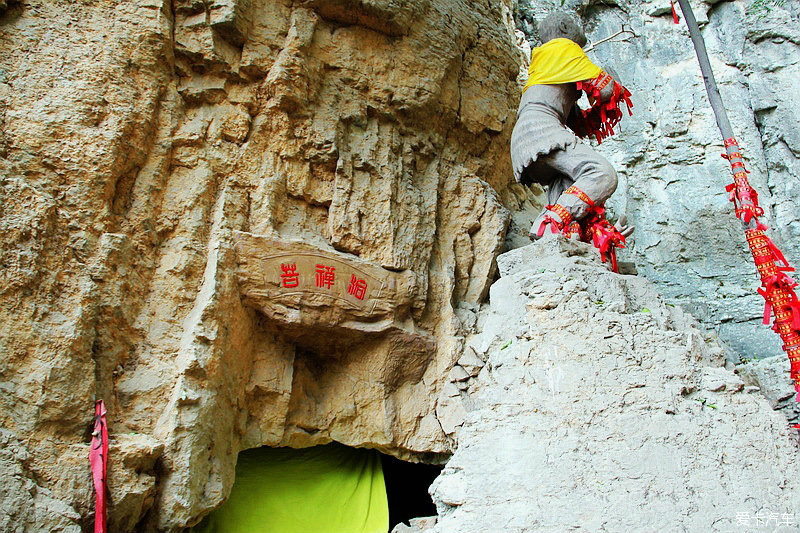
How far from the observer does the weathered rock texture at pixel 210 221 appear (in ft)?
11.3

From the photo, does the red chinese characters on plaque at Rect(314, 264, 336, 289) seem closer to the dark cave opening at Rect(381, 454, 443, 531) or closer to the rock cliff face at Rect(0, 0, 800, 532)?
the rock cliff face at Rect(0, 0, 800, 532)

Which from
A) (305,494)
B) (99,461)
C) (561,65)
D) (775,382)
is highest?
(561,65)

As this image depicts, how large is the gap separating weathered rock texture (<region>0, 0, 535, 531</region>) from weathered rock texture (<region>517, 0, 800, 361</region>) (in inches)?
94.4

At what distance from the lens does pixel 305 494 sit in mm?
4598

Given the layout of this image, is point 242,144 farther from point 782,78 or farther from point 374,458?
point 782,78

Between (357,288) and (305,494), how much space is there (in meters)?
1.53

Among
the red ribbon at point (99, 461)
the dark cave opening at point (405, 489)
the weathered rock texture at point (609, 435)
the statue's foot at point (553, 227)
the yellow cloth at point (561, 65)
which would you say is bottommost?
the dark cave opening at point (405, 489)

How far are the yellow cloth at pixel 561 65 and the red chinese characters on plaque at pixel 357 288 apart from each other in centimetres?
206

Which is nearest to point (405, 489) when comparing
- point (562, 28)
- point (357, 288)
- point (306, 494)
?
point (306, 494)

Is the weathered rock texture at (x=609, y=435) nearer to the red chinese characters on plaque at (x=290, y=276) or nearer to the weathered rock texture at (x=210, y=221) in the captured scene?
the weathered rock texture at (x=210, y=221)

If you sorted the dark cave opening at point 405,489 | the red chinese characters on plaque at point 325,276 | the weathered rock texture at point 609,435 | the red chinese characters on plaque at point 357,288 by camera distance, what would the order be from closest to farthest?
the weathered rock texture at point 609,435 → the red chinese characters on plaque at point 325,276 → the red chinese characters on plaque at point 357,288 → the dark cave opening at point 405,489

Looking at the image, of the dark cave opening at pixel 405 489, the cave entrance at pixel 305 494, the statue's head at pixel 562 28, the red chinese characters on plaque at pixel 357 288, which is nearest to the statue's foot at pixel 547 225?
the red chinese characters on plaque at pixel 357 288

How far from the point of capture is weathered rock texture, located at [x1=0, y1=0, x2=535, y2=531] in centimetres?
344

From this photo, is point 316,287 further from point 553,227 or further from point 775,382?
point 775,382
